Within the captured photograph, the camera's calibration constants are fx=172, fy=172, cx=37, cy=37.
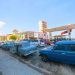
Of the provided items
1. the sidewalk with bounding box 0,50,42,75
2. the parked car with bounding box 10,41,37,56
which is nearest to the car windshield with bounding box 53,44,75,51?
the sidewalk with bounding box 0,50,42,75

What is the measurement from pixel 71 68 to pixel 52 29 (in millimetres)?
47961

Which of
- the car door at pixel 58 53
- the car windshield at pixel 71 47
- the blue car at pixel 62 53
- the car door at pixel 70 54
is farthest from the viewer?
the car door at pixel 58 53

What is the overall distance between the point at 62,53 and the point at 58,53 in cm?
32

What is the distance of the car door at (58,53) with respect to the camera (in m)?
11.1

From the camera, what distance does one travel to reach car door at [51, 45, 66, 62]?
11146 millimetres

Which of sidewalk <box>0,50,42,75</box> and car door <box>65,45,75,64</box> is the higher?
car door <box>65,45,75,64</box>

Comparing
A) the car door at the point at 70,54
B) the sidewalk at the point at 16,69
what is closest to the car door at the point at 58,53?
the car door at the point at 70,54

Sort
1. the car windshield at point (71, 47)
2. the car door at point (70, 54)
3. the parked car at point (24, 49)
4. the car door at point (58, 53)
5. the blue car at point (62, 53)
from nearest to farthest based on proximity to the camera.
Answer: the car door at point (70, 54) < the blue car at point (62, 53) < the car windshield at point (71, 47) < the car door at point (58, 53) < the parked car at point (24, 49)

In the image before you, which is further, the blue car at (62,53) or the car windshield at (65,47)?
the car windshield at (65,47)

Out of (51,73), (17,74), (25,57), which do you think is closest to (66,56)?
(51,73)

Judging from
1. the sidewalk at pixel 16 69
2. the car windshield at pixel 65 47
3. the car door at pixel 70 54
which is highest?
the car windshield at pixel 65 47

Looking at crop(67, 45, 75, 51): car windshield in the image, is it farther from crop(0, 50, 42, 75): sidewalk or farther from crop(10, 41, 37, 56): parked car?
crop(10, 41, 37, 56): parked car

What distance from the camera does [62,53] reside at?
438 inches

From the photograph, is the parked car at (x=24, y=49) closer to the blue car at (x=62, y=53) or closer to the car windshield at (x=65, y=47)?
the blue car at (x=62, y=53)
